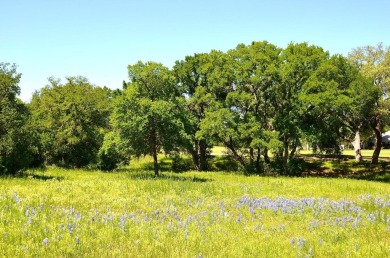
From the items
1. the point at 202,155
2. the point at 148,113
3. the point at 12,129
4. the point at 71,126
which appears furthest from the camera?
the point at 202,155

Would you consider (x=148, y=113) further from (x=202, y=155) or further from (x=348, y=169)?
(x=348, y=169)

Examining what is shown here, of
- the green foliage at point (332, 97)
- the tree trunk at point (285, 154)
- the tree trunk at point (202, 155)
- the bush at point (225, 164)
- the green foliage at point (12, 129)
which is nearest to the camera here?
the green foliage at point (12, 129)

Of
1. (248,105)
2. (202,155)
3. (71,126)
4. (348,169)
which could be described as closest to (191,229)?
A: (248,105)

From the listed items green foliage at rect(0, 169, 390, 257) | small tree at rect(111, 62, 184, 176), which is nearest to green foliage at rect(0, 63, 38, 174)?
small tree at rect(111, 62, 184, 176)

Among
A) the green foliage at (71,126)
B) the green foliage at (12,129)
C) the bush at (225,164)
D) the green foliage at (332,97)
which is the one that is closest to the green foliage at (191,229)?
the green foliage at (12,129)

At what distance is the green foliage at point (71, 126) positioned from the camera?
39.8 metres

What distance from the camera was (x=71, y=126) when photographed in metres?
39.9

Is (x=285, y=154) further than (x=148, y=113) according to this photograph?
Yes

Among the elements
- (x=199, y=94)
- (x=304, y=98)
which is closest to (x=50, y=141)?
(x=199, y=94)

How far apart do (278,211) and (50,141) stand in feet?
112

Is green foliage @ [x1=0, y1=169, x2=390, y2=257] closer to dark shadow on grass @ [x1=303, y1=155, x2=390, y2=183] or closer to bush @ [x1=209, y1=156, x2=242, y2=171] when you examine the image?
dark shadow on grass @ [x1=303, y1=155, x2=390, y2=183]

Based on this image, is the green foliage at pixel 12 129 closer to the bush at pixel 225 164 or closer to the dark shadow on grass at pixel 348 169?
the bush at pixel 225 164

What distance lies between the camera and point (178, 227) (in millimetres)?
9031

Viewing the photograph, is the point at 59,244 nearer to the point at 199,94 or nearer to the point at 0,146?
the point at 0,146
